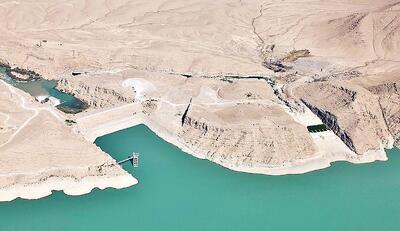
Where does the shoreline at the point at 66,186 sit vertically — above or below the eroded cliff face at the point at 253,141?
below

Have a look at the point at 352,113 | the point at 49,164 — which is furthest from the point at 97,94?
the point at 352,113

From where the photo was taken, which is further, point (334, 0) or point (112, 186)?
point (334, 0)

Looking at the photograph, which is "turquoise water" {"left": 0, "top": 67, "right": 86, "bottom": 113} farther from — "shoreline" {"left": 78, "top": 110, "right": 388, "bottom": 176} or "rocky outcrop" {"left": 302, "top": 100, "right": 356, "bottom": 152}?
"rocky outcrop" {"left": 302, "top": 100, "right": 356, "bottom": 152}

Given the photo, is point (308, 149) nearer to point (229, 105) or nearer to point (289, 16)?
point (229, 105)

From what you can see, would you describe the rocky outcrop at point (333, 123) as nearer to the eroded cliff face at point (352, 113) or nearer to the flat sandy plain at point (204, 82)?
the eroded cliff face at point (352, 113)

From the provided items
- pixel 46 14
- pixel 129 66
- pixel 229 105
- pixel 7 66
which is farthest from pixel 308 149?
pixel 46 14

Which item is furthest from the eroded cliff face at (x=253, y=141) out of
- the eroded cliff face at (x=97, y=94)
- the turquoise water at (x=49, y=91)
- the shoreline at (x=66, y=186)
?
the turquoise water at (x=49, y=91)

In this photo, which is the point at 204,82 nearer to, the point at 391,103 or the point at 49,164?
the point at 391,103
